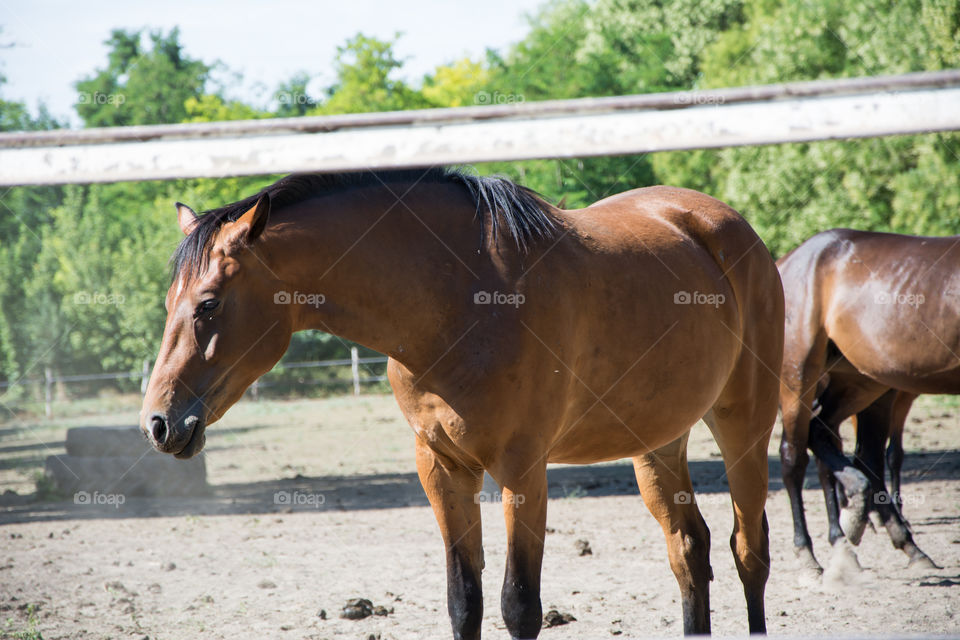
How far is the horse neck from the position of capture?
284 cm

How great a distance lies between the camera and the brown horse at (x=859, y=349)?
19.6 feet

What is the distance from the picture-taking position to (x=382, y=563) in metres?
6.00

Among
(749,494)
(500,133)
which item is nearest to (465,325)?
(500,133)

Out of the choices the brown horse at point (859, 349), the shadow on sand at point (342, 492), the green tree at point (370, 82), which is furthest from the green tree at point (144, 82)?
the brown horse at point (859, 349)

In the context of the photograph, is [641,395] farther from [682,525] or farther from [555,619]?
[555,619]

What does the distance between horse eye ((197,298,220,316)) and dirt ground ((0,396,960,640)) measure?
7.97 ft

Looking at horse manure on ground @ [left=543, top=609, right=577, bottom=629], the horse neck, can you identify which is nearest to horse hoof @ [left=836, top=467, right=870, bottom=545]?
horse manure on ground @ [left=543, top=609, right=577, bottom=629]

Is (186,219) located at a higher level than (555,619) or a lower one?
higher

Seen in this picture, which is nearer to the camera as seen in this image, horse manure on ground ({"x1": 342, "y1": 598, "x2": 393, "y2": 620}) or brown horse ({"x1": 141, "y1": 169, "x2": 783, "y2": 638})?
brown horse ({"x1": 141, "y1": 169, "x2": 783, "y2": 638})

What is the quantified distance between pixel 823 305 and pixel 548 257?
4.17m

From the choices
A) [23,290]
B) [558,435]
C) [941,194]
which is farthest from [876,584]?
[23,290]

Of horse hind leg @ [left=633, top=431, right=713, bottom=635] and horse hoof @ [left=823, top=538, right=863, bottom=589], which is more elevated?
horse hind leg @ [left=633, top=431, right=713, bottom=635]

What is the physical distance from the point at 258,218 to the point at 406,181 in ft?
2.15

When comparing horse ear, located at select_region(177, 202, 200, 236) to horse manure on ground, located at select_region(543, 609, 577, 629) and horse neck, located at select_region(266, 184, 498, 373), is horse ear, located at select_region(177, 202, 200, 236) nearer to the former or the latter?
horse neck, located at select_region(266, 184, 498, 373)
